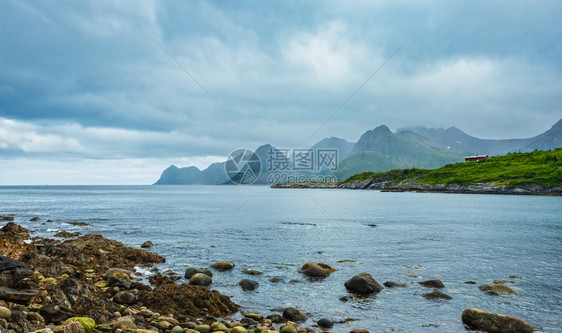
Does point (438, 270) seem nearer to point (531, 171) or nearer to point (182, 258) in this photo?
point (182, 258)

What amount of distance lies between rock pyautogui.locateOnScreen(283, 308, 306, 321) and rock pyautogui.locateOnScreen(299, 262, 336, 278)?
7333 mm

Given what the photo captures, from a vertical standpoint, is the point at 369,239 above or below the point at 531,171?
below

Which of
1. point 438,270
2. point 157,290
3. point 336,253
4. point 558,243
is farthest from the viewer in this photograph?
point 558,243

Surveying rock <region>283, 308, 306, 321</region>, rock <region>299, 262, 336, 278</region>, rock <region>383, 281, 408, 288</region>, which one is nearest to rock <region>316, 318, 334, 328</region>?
rock <region>283, 308, 306, 321</region>

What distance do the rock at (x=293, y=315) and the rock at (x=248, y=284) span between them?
4.85 metres

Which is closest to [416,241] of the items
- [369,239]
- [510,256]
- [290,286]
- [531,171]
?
[369,239]

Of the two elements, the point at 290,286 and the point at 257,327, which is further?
the point at 290,286

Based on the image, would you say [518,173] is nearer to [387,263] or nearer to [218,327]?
[387,263]

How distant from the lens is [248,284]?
19.6 m

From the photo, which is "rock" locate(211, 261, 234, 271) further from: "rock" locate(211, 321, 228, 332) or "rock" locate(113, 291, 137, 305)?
"rock" locate(211, 321, 228, 332)

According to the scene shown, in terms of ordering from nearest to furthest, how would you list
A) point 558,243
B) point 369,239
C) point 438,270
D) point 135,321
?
1. point 135,321
2. point 438,270
3. point 558,243
4. point 369,239

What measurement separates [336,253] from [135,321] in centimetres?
2127

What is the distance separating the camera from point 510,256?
28516 mm

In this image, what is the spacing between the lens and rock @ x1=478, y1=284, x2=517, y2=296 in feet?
60.4
